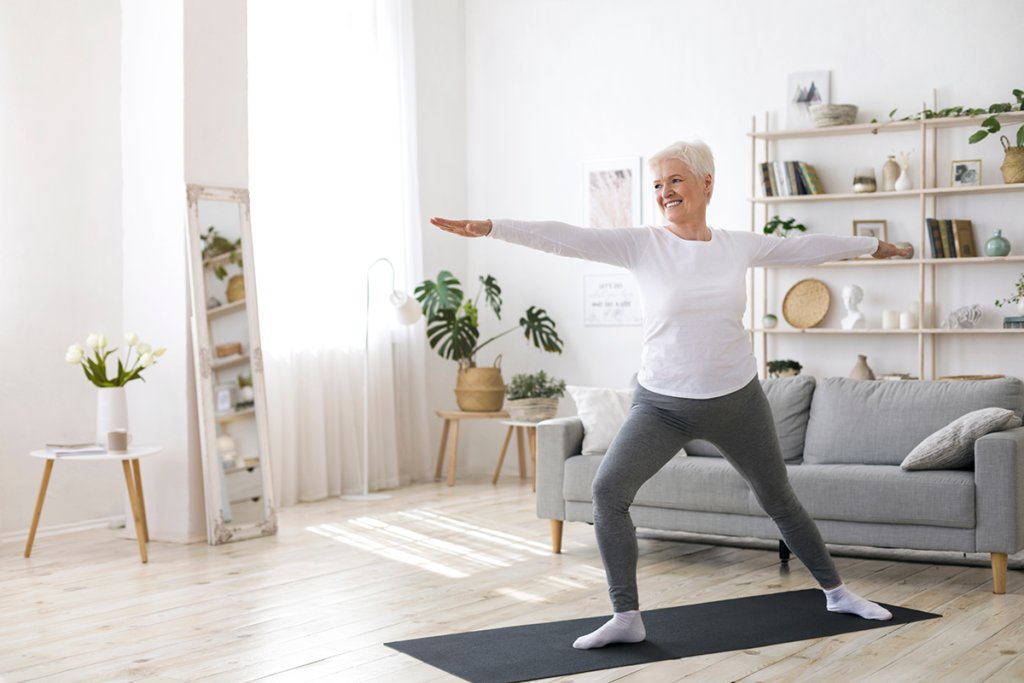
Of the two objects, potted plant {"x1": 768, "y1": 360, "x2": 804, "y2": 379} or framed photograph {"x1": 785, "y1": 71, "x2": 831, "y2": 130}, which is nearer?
potted plant {"x1": 768, "y1": 360, "x2": 804, "y2": 379}

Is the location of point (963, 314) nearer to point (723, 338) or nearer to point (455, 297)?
point (455, 297)

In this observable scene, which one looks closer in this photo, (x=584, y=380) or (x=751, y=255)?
(x=751, y=255)

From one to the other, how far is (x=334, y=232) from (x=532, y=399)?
5.30 ft

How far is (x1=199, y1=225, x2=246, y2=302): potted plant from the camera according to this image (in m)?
4.76

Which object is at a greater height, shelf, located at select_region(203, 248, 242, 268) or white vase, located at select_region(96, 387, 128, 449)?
shelf, located at select_region(203, 248, 242, 268)

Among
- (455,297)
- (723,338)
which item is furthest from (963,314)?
(723,338)

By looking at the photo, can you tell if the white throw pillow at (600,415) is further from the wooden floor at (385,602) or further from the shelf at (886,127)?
the shelf at (886,127)

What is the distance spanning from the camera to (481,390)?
6590mm

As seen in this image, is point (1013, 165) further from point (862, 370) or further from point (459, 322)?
point (459, 322)

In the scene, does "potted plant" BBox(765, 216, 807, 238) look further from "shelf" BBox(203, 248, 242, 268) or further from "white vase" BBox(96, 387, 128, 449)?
"white vase" BBox(96, 387, 128, 449)

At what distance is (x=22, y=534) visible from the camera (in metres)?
4.78

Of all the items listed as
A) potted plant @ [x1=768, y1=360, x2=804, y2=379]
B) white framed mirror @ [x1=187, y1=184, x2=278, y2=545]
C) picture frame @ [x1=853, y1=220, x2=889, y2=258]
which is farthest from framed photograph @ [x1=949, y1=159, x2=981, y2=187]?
white framed mirror @ [x1=187, y1=184, x2=278, y2=545]

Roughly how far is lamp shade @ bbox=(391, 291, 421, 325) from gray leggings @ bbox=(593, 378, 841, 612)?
3.44 m

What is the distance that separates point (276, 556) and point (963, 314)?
394 centimetres
